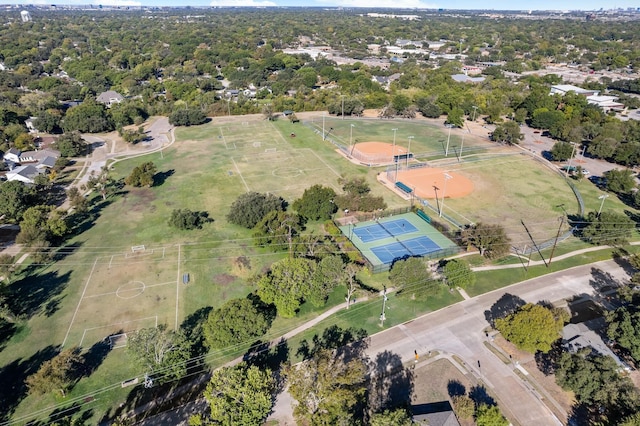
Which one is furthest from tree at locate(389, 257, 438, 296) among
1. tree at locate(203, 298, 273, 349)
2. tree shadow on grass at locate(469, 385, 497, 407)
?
tree at locate(203, 298, 273, 349)

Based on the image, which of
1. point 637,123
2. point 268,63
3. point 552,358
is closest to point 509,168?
point 637,123

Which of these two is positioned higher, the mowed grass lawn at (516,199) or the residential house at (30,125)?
the residential house at (30,125)

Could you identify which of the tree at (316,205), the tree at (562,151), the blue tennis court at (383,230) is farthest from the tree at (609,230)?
the tree at (316,205)

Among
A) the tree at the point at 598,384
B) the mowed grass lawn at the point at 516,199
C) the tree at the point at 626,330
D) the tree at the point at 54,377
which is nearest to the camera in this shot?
the tree at the point at 598,384

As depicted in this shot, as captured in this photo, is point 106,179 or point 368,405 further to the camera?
point 106,179

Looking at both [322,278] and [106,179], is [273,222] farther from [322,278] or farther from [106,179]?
[106,179]

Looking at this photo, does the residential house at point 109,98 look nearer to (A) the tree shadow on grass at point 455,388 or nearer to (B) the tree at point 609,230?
(A) the tree shadow on grass at point 455,388

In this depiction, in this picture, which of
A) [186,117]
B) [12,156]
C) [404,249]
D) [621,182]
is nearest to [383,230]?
[404,249]
